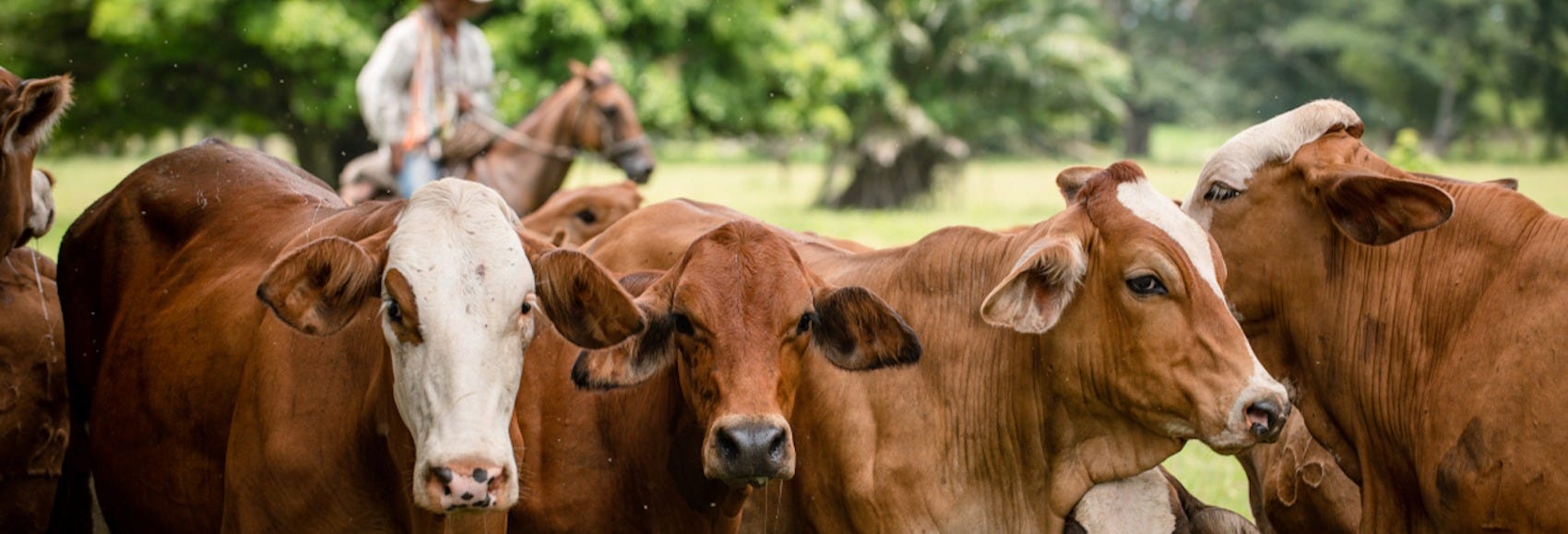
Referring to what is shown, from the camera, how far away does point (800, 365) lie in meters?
4.84

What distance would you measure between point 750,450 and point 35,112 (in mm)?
2868

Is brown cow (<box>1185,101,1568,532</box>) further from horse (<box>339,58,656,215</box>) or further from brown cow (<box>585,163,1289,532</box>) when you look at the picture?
horse (<box>339,58,656,215</box>)

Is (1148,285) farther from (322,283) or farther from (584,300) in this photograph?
(322,283)

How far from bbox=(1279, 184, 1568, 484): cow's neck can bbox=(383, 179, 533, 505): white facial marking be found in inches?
98.4

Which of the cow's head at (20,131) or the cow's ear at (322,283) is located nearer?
the cow's ear at (322,283)

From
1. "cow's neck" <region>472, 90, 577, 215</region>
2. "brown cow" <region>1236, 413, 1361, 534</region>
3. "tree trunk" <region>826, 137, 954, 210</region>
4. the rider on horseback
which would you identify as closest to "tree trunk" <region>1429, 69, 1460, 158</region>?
"tree trunk" <region>826, 137, 954, 210</region>

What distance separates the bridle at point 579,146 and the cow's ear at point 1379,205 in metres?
8.98

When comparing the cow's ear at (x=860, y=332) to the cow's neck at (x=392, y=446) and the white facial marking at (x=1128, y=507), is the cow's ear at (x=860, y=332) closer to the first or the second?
the white facial marking at (x=1128, y=507)

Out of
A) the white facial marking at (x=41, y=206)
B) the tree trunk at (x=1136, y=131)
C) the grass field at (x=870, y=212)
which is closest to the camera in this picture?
the white facial marking at (x=41, y=206)

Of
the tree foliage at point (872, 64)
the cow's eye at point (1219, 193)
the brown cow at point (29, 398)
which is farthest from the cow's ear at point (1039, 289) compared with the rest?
the tree foliage at point (872, 64)

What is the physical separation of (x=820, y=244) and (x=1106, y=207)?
140 cm

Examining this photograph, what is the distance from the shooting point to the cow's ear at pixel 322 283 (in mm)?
4121

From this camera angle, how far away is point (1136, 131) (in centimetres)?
5334

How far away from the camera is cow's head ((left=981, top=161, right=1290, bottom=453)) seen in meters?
4.50
